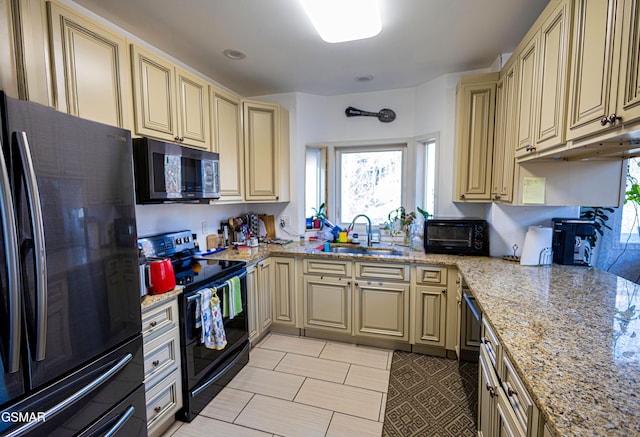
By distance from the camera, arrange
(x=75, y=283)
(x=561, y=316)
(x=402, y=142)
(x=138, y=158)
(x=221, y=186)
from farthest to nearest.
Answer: (x=402, y=142) < (x=221, y=186) < (x=138, y=158) < (x=561, y=316) < (x=75, y=283)

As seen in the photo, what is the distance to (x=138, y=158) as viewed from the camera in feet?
6.09

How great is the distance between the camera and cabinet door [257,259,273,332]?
9.11 ft

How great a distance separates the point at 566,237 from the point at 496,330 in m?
1.43

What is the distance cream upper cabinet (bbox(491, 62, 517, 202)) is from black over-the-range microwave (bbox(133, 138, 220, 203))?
2323 millimetres

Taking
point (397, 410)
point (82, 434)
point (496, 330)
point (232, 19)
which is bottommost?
point (397, 410)

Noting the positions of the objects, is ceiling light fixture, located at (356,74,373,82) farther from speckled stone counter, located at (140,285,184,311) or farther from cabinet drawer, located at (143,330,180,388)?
cabinet drawer, located at (143,330,180,388)

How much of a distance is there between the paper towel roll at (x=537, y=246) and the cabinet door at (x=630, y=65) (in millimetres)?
1289

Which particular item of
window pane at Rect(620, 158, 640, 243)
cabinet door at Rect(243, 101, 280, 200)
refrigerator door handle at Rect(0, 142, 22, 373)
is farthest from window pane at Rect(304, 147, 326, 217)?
window pane at Rect(620, 158, 640, 243)

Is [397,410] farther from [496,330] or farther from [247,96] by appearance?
[247,96]

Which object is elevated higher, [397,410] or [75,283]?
[75,283]

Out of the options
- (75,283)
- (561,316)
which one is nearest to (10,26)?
(75,283)

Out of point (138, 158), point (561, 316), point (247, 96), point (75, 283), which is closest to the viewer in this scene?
point (75, 283)

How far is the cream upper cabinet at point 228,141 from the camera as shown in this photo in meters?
2.61

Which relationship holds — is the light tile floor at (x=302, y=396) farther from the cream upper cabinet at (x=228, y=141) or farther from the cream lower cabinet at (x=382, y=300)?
the cream upper cabinet at (x=228, y=141)
